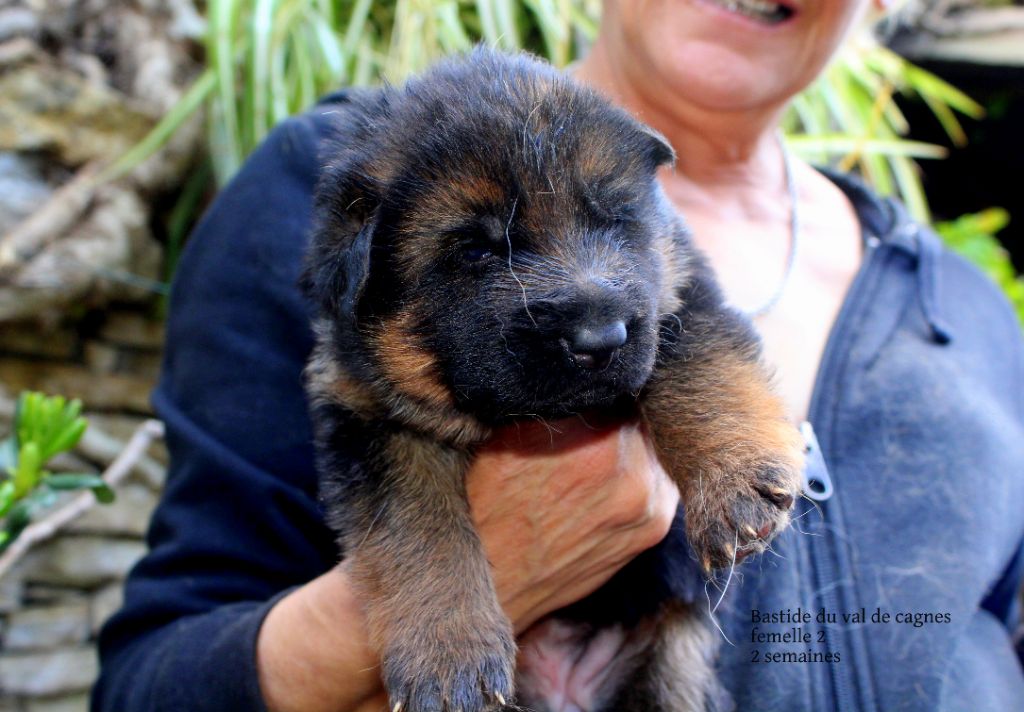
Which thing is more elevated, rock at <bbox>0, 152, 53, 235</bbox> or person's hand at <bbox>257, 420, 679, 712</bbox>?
person's hand at <bbox>257, 420, 679, 712</bbox>

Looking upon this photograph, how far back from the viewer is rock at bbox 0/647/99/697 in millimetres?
3705

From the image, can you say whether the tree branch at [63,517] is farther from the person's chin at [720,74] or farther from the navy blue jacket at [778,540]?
the person's chin at [720,74]

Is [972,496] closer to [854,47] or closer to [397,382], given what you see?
[397,382]

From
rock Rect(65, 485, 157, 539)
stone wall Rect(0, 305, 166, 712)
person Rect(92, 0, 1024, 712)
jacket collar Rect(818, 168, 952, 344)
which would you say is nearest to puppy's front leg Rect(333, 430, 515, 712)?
person Rect(92, 0, 1024, 712)

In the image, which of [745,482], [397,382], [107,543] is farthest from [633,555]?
[107,543]

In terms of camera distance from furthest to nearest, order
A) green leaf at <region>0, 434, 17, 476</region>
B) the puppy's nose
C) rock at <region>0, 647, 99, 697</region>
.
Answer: rock at <region>0, 647, 99, 697</region> < green leaf at <region>0, 434, 17, 476</region> < the puppy's nose

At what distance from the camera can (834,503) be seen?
6.98ft

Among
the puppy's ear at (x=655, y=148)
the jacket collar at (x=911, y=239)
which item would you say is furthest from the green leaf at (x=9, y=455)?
the jacket collar at (x=911, y=239)

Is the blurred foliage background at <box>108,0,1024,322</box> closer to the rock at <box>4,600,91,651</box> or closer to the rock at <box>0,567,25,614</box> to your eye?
the rock at <box>0,567,25,614</box>

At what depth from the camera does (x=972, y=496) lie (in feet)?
7.09

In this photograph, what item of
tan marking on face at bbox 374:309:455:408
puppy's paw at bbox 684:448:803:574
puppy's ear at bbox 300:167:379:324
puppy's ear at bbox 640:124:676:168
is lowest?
puppy's paw at bbox 684:448:803:574

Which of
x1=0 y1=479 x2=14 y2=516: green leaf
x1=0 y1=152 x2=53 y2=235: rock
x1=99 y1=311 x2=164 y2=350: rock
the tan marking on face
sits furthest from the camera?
x1=99 y1=311 x2=164 y2=350: rock

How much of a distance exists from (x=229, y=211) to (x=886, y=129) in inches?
157

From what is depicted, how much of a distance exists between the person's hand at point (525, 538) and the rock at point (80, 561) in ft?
8.25
